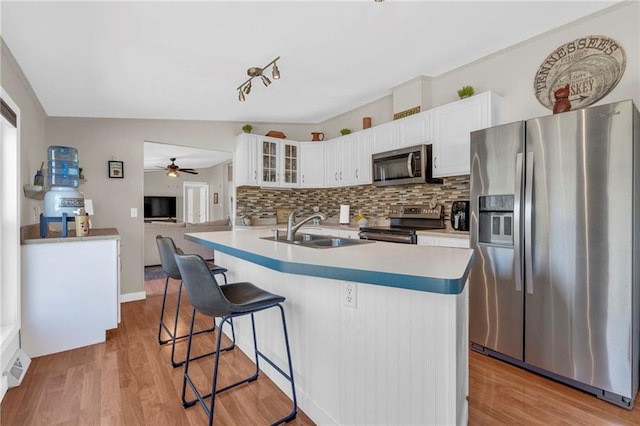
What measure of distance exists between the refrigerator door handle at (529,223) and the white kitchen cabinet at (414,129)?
127 centimetres

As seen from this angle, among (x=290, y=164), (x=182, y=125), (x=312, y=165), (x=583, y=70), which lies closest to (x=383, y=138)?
(x=312, y=165)

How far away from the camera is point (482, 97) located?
2.87m

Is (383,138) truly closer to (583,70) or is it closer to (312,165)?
(312,165)

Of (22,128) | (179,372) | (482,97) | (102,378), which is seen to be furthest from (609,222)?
(22,128)

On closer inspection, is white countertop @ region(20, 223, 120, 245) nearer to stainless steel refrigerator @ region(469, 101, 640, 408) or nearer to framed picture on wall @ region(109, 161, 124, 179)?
framed picture on wall @ region(109, 161, 124, 179)

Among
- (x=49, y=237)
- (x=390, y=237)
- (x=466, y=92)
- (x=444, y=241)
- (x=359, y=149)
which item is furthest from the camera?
(x=359, y=149)

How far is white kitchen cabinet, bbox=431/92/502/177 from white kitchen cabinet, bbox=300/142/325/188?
2.01 m

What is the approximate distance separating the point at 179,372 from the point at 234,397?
0.56 metres

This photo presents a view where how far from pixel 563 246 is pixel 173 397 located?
2596mm

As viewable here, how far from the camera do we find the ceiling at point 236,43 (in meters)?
2.10

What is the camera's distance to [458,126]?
10.1 ft

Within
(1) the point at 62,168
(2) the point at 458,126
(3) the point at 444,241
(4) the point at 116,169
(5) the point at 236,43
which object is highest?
(5) the point at 236,43

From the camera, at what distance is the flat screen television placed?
10.5 meters

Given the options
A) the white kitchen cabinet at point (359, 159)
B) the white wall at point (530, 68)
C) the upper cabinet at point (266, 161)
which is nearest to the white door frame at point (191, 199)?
the upper cabinet at point (266, 161)
